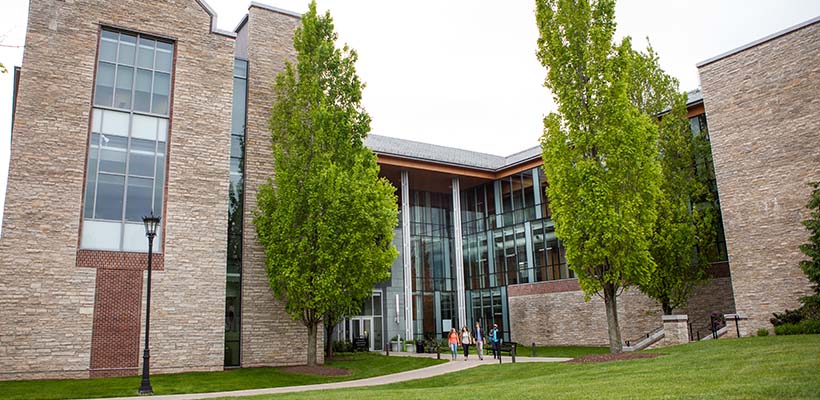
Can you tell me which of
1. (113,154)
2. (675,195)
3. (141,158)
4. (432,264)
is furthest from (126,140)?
(675,195)

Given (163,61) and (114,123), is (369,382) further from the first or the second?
(163,61)

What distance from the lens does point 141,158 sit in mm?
21578

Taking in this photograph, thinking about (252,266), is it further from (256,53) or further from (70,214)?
(256,53)

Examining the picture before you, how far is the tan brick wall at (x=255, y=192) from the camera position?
22406mm

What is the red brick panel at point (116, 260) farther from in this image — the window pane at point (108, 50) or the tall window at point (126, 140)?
the window pane at point (108, 50)

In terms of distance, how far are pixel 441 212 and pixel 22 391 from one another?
2691cm

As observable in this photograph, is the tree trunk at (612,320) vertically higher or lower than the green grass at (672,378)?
higher

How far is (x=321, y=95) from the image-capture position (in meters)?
22.5

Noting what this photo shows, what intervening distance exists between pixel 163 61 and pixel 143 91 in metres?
1.44

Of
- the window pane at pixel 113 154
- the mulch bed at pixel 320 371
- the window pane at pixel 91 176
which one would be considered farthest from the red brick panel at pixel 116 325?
the mulch bed at pixel 320 371

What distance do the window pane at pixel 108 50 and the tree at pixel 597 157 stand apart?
1531 cm

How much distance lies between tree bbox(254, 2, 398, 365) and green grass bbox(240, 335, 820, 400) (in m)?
5.17

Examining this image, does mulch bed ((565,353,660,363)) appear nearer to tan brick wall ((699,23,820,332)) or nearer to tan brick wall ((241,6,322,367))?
tan brick wall ((699,23,820,332))

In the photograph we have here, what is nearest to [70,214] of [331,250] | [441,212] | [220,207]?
[220,207]
